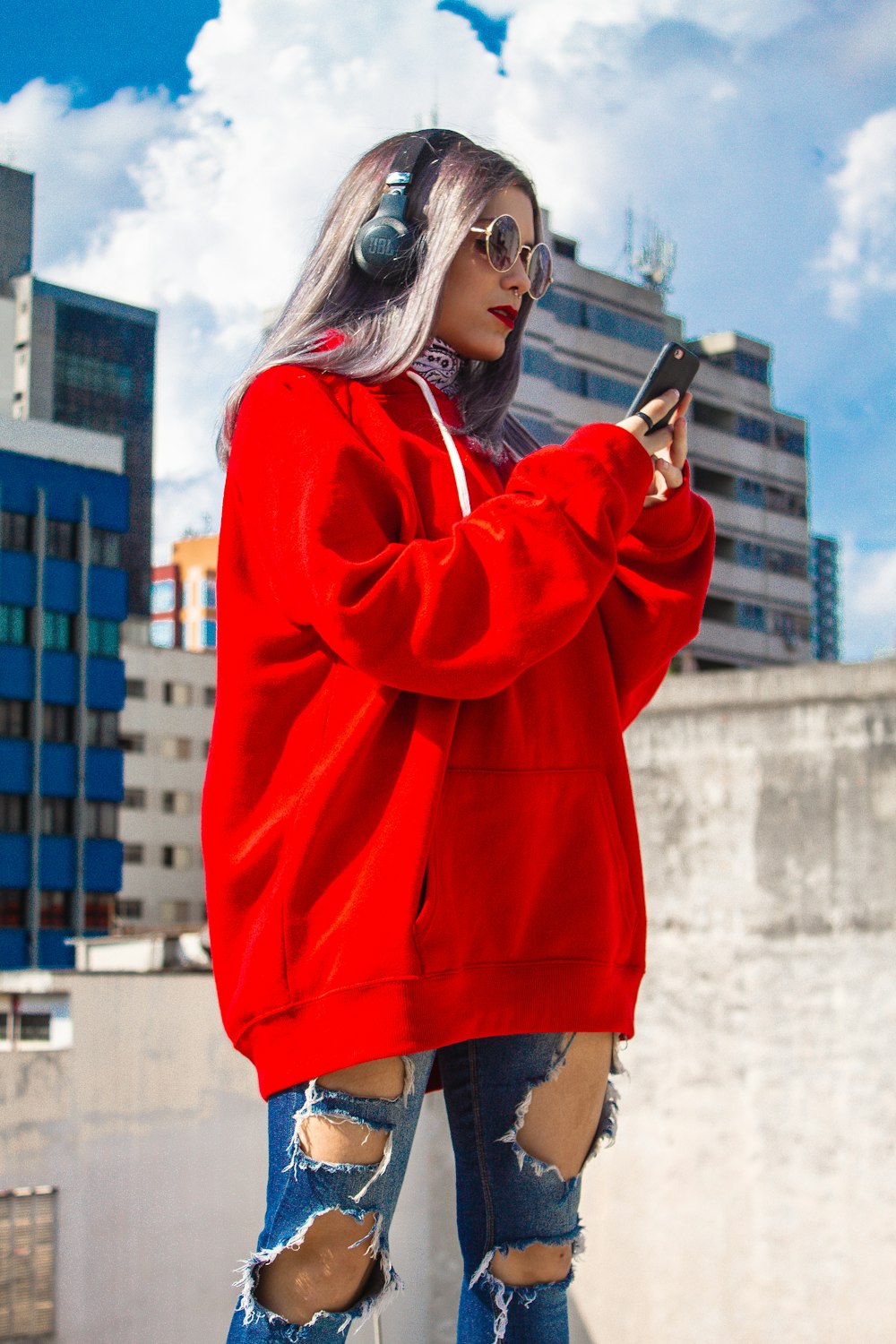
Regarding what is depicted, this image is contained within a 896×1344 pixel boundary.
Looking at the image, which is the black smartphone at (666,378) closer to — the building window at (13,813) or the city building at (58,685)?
the city building at (58,685)

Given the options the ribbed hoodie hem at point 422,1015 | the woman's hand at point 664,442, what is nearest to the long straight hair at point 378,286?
the woman's hand at point 664,442

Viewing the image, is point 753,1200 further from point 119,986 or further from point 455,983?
point 455,983

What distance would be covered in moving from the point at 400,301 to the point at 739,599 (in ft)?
180

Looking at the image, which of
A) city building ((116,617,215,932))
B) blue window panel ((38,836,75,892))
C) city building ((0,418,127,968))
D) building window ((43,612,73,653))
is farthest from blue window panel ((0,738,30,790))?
city building ((116,617,215,932))

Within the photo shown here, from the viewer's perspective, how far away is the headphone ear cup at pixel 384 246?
58.7 inches

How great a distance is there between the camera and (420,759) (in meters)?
1.36

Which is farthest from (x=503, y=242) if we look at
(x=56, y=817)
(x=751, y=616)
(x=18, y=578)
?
(x=751, y=616)

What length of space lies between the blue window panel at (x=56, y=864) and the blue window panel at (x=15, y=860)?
0.34 metres

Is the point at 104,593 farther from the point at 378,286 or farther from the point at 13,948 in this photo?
the point at 378,286

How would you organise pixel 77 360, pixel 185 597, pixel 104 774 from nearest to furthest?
pixel 104 774, pixel 77 360, pixel 185 597

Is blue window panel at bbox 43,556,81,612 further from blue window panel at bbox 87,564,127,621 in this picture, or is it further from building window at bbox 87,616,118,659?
building window at bbox 87,616,118,659

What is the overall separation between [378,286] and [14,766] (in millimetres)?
41321

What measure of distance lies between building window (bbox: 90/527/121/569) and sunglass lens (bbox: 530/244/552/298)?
42.1 m

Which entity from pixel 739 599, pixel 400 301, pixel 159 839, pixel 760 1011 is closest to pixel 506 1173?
pixel 400 301
